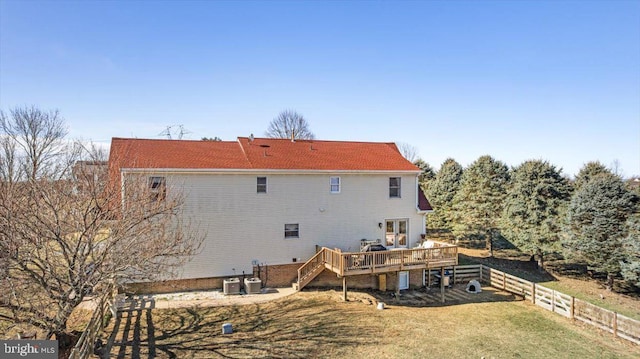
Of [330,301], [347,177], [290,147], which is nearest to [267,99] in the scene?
[290,147]

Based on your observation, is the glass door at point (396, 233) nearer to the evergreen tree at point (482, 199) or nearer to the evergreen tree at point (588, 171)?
the evergreen tree at point (482, 199)

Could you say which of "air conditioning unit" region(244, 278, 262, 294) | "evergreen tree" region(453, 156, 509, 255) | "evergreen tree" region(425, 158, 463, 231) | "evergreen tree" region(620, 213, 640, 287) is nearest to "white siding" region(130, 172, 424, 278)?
"air conditioning unit" region(244, 278, 262, 294)

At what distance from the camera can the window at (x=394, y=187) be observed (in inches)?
822

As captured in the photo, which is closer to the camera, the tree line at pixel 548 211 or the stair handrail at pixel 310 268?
the stair handrail at pixel 310 268

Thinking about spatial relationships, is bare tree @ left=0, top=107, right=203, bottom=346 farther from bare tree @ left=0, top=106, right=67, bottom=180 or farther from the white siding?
bare tree @ left=0, top=106, right=67, bottom=180

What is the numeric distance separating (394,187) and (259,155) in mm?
8223

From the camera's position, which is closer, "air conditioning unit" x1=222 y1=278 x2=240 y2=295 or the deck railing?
the deck railing

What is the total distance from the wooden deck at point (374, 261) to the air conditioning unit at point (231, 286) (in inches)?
120

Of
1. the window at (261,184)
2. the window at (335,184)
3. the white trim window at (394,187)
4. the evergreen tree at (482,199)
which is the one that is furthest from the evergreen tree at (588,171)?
the window at (261,184)

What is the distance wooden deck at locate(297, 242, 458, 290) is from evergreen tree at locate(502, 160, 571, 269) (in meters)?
9.78

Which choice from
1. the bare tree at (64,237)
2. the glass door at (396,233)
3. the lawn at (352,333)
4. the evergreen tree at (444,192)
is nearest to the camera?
the bare tree at (64,237)

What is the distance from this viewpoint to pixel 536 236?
23922 millimetres

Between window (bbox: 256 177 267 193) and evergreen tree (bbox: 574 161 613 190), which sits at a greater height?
evergreen tree (bbox: 574 161 613 190)

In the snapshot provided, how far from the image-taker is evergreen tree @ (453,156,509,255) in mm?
28594
